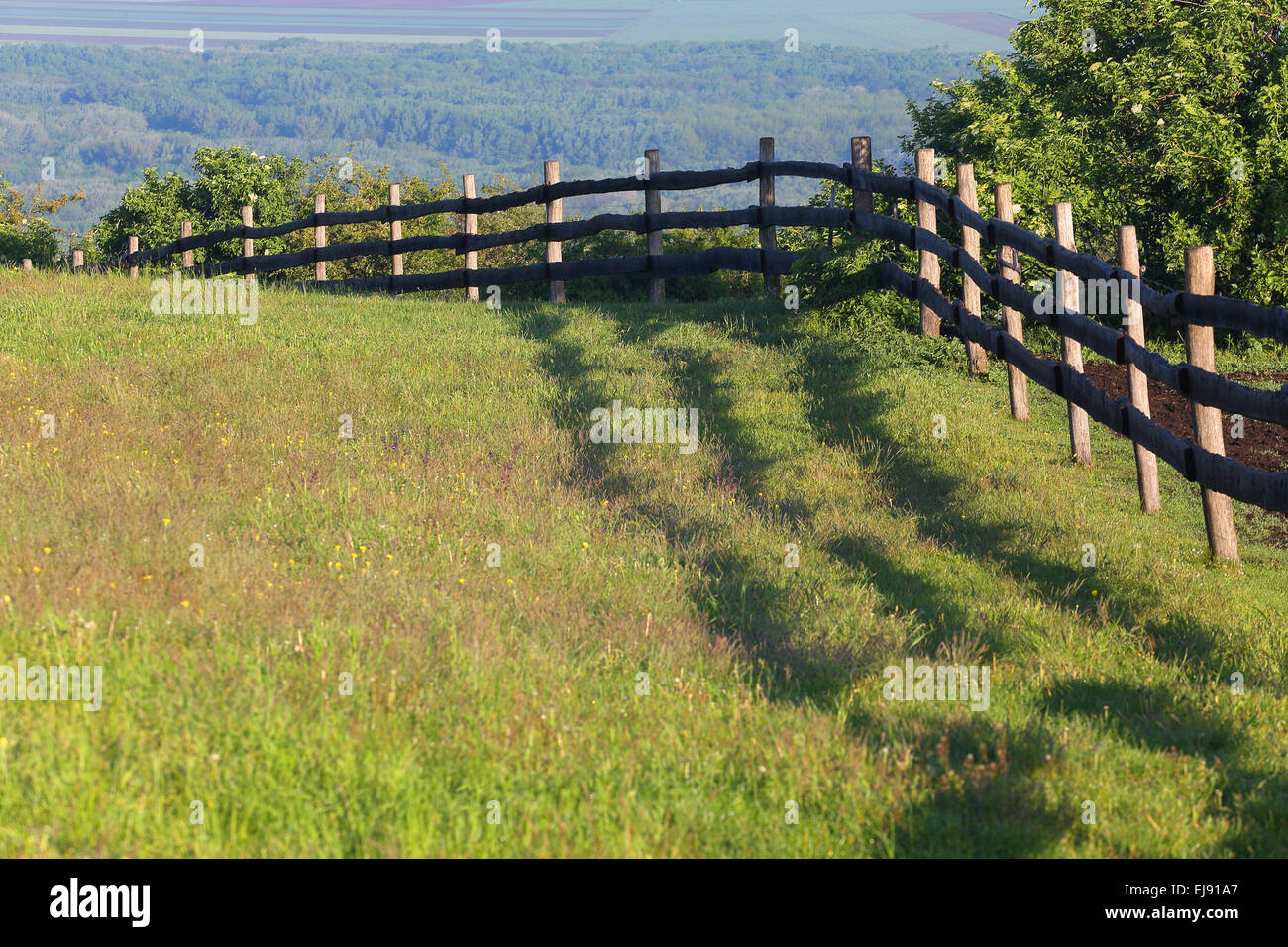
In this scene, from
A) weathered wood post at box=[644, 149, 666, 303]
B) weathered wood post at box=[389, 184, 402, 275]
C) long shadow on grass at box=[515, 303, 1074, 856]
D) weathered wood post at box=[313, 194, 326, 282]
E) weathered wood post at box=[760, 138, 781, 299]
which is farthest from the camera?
weathered wood post at box=[313, 194, 326, 282]

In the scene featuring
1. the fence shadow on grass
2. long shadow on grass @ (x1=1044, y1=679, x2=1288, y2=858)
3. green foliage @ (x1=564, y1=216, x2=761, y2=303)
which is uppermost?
green foliage @ (x1=564, y1=216, x2=761, y2=303)

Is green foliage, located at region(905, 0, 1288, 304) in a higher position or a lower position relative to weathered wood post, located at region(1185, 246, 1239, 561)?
higher

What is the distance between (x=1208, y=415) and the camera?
23.8ft

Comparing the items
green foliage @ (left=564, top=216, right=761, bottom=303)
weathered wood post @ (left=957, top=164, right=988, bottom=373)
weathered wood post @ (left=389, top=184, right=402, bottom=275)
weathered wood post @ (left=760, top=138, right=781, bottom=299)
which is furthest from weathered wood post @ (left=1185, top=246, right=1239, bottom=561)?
weathered wood post @ (left=389, top=184, right=402, bottom=275)

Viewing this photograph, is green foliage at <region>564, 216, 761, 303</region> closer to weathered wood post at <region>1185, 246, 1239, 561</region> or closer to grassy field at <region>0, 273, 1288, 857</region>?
grassy field at <region>0, 273, 1288, 857</region>

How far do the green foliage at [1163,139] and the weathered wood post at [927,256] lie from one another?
1.85 meters

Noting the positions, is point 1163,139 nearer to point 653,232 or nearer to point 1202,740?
point 653,232

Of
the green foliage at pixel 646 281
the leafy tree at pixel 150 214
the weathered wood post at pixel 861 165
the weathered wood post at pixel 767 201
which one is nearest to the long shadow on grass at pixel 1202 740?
the weathered wood post at pixel 861 165

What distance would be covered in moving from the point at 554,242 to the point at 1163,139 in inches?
353

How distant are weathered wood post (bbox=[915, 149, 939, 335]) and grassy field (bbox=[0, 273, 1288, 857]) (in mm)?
1195

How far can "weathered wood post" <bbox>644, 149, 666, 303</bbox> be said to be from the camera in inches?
630

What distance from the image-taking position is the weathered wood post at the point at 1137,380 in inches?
328

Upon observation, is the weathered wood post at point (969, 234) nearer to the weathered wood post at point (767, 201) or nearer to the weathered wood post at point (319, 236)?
the weathered wood post at point (767, 201)

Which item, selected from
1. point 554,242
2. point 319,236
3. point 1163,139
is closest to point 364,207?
point 319,236
